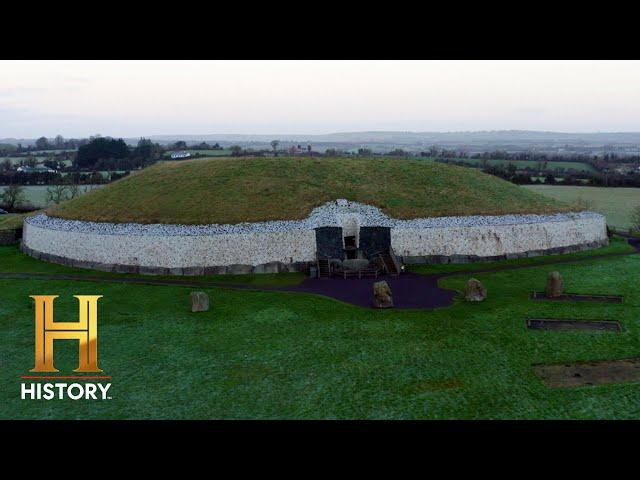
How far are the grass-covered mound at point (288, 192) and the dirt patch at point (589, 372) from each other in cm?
2179

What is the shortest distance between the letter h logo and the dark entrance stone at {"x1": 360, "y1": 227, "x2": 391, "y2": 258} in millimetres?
19712

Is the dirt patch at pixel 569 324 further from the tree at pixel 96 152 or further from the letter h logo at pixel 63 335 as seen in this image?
the tree at pixel 96 152

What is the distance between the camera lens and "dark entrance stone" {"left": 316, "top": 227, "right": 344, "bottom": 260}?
1468 inches

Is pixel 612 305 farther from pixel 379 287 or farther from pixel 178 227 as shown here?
pixel 178 227

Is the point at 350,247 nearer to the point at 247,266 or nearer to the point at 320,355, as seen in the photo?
the point at 247,266

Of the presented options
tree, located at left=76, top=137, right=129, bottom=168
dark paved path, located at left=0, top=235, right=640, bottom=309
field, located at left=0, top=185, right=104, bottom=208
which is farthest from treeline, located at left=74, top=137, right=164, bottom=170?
dark paved path, located at left=0, top=235, right=640, bottom=309

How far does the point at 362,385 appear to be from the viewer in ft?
60.6

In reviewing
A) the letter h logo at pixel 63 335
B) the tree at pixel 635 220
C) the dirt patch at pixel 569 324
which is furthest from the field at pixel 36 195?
the tree at pixel 635 220

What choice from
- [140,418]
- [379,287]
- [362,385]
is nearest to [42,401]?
[140,418]

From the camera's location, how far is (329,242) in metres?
37.9

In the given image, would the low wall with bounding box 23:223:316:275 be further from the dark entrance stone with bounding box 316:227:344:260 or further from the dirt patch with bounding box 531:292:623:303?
the dirt patch with bounding box 531:292:623:303

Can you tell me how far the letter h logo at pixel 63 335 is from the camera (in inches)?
736

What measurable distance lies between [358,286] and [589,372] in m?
15.2

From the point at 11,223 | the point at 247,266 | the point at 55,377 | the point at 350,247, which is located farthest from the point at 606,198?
the point at 55,377
